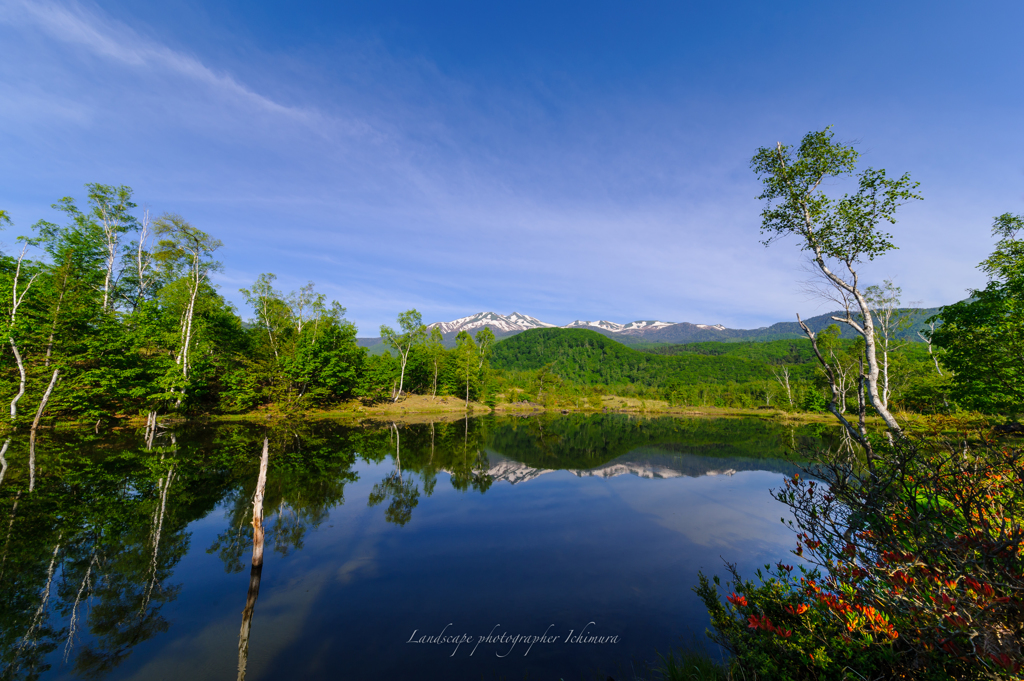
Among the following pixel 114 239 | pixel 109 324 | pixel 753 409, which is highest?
pixel 114 239

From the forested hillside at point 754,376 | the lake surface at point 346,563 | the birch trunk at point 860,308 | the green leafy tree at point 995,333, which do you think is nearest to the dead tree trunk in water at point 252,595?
the lake surface at point 346,563

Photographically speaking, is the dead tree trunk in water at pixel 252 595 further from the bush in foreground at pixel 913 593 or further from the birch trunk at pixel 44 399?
the birch trunk at pixel 44 399

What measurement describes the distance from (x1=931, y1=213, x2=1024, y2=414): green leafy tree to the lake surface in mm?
10931

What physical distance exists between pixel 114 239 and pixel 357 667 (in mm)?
44233

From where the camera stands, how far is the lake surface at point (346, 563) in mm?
6855

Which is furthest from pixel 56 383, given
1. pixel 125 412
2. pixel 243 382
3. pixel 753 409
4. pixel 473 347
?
pixel 753 409

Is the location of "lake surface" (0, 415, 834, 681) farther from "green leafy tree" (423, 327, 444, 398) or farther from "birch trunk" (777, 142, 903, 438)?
"green leafy tree" (423, 327, 444, 398)

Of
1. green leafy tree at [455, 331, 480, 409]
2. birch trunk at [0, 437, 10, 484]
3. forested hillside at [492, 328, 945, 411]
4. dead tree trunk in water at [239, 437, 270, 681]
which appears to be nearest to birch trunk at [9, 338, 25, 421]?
birch trunk at [0, 437, 10, 484]

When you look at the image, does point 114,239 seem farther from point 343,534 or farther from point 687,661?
point 687,661

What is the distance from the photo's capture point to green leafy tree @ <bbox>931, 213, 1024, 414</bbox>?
49.6 ft

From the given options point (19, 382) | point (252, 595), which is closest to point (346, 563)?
point (252, 595)

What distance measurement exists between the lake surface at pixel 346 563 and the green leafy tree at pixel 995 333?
1093 centimetres

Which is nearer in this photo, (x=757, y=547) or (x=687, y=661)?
(x=687, y=661)

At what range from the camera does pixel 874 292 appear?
29875 mm
